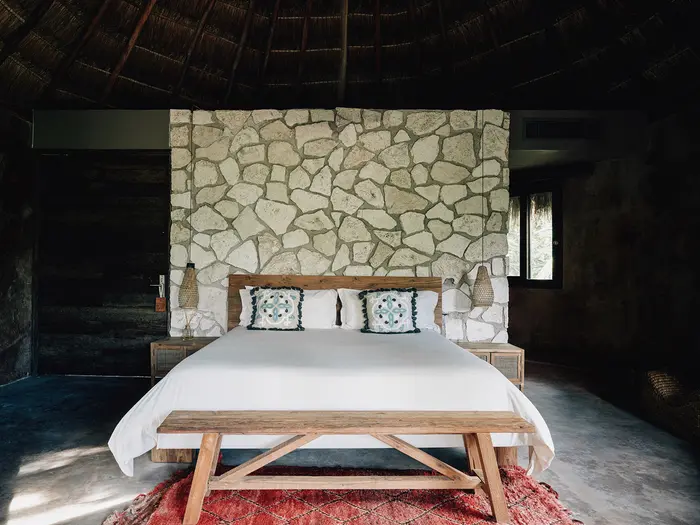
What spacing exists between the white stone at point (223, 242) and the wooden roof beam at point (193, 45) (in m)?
1.59

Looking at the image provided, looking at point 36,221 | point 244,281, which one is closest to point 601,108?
point 244,281

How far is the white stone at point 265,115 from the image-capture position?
422 cm

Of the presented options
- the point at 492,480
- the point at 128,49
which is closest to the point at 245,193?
the point at 128,49

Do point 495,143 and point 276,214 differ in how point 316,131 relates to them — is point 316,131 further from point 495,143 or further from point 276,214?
point 495,143

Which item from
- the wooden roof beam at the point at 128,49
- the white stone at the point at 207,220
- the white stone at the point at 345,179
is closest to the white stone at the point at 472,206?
the white stone at the point at 345,179

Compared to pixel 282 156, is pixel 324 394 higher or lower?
lower

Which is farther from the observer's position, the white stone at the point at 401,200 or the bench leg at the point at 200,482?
the white stone at the point at 401,200

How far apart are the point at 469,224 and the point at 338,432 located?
2812 mm

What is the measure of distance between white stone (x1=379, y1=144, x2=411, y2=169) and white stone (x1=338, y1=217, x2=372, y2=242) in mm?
618

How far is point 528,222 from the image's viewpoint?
5824 mm

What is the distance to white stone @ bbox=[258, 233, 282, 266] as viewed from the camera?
4.19 metres

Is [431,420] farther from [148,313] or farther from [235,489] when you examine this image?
[148,313]

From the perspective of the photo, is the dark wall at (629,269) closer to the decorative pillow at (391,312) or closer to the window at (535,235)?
the window at (535,235)

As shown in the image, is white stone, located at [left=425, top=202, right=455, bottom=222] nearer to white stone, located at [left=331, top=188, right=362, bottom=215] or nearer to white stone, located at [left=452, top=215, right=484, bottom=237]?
white stone, located at [left=452, top=215, right=484, bottom=237]
